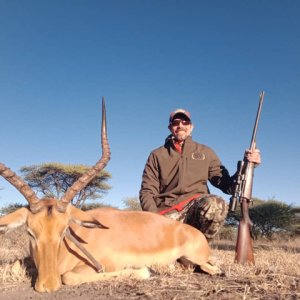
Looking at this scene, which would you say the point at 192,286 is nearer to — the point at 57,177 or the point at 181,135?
the point at 181,135

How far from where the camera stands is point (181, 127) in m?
5.72

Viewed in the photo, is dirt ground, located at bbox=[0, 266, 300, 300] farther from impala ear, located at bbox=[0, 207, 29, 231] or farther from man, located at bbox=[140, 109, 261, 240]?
man, located at bbox=[140, 109, 261, 240]

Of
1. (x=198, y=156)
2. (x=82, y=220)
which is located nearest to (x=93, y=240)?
(x=82, y=220)

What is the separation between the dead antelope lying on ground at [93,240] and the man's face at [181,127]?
1437 millimetres

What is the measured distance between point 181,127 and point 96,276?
262cm

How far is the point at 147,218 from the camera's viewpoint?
4.61m

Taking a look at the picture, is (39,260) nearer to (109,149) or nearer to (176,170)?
(109,149)

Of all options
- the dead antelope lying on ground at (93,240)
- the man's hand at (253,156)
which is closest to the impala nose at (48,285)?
the dead antelope lying on ground at (93,240)

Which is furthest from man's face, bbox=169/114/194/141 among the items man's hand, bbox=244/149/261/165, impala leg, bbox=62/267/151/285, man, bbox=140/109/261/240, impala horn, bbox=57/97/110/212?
impala leg, bbox=62/267/151/285

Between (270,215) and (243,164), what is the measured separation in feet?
50.2

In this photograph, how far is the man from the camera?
533 cm

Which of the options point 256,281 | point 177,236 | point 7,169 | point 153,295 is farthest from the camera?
point 177,236

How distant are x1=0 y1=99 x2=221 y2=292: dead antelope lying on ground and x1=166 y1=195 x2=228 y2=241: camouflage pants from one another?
0.50m

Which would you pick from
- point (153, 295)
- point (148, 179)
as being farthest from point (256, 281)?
point (148, 179)
